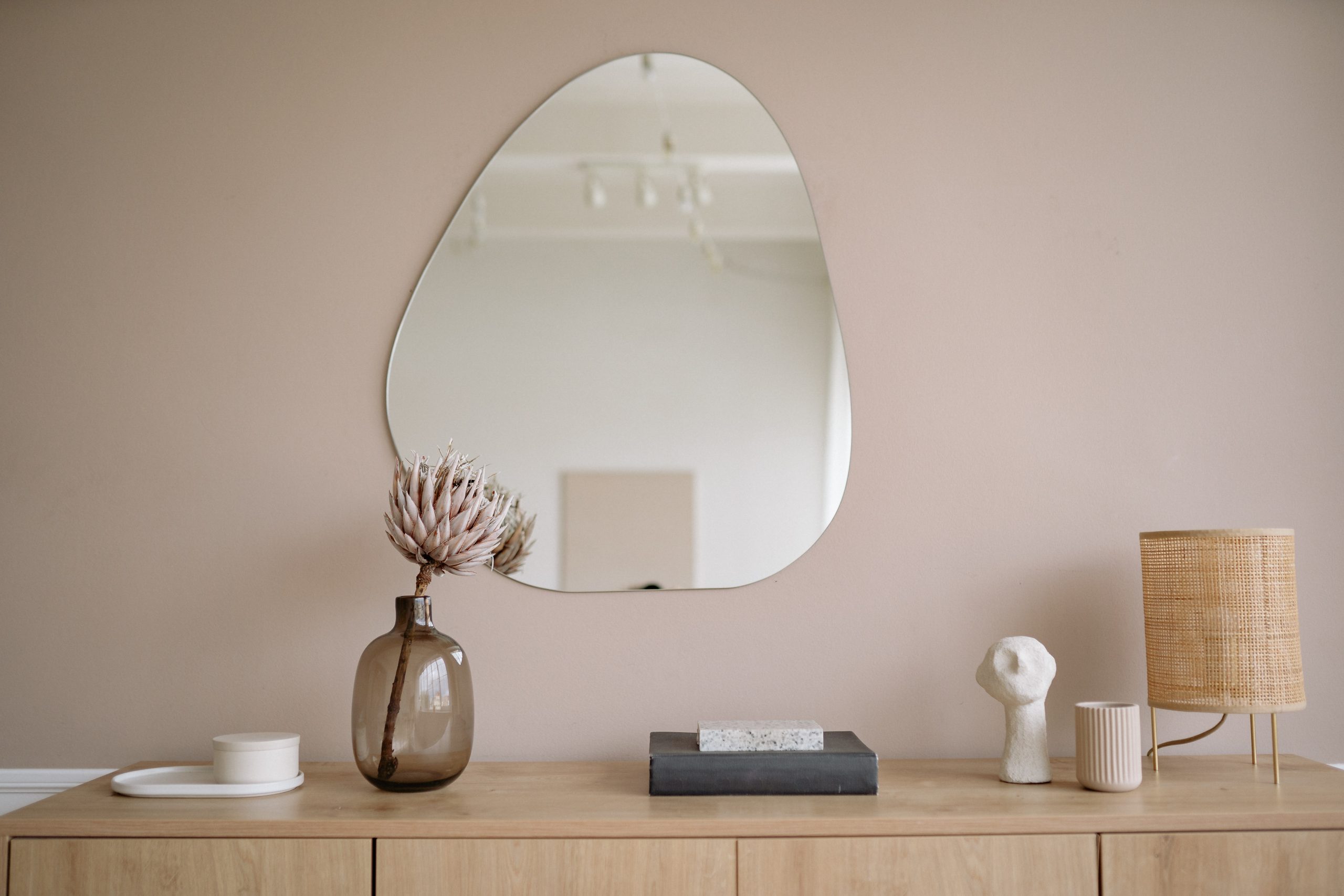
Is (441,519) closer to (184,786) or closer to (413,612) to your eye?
(413,612)

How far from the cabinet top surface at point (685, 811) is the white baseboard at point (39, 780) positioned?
9.3 inches

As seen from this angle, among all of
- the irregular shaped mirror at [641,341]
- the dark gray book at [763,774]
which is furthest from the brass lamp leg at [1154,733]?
the irregular shaped mirror at [641,341]

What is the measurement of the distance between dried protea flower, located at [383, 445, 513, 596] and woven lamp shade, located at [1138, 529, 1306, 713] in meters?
1.09

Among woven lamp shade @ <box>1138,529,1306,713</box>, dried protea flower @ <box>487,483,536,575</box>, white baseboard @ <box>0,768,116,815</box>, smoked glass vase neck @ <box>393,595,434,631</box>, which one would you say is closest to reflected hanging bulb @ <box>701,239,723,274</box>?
dried protea flower @ <box>487,483,536,575</box>

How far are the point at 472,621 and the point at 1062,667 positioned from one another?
3.47ft

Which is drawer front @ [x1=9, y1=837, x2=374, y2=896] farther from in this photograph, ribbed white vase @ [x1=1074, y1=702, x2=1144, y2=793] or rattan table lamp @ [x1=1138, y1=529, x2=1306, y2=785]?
rattan table lamp @ [x1=1138, y1=529, x2=1306, y2=785]

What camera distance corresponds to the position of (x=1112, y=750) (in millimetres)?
1360

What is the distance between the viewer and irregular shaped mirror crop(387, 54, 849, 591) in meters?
1.69

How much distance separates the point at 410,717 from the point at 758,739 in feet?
1.69

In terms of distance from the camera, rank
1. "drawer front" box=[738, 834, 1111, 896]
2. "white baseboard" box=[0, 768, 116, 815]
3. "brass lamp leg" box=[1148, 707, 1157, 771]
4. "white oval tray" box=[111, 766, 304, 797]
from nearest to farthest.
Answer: "drawer front" box=[738, 834, 1111, 896]
"white oval tray" box=[111, 766, 304, 797]
"brass lamp leg" box=[1148, 707, 1157, 771]
"white baseboard" box=[0, 768, 116, 815]

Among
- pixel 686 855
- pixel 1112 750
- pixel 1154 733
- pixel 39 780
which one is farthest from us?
pixel 39 780

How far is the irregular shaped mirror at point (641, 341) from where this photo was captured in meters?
1.69

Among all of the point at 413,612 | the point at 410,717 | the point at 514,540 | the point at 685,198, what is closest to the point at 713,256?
the point at 685,198

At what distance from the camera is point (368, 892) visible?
4.05 ft
